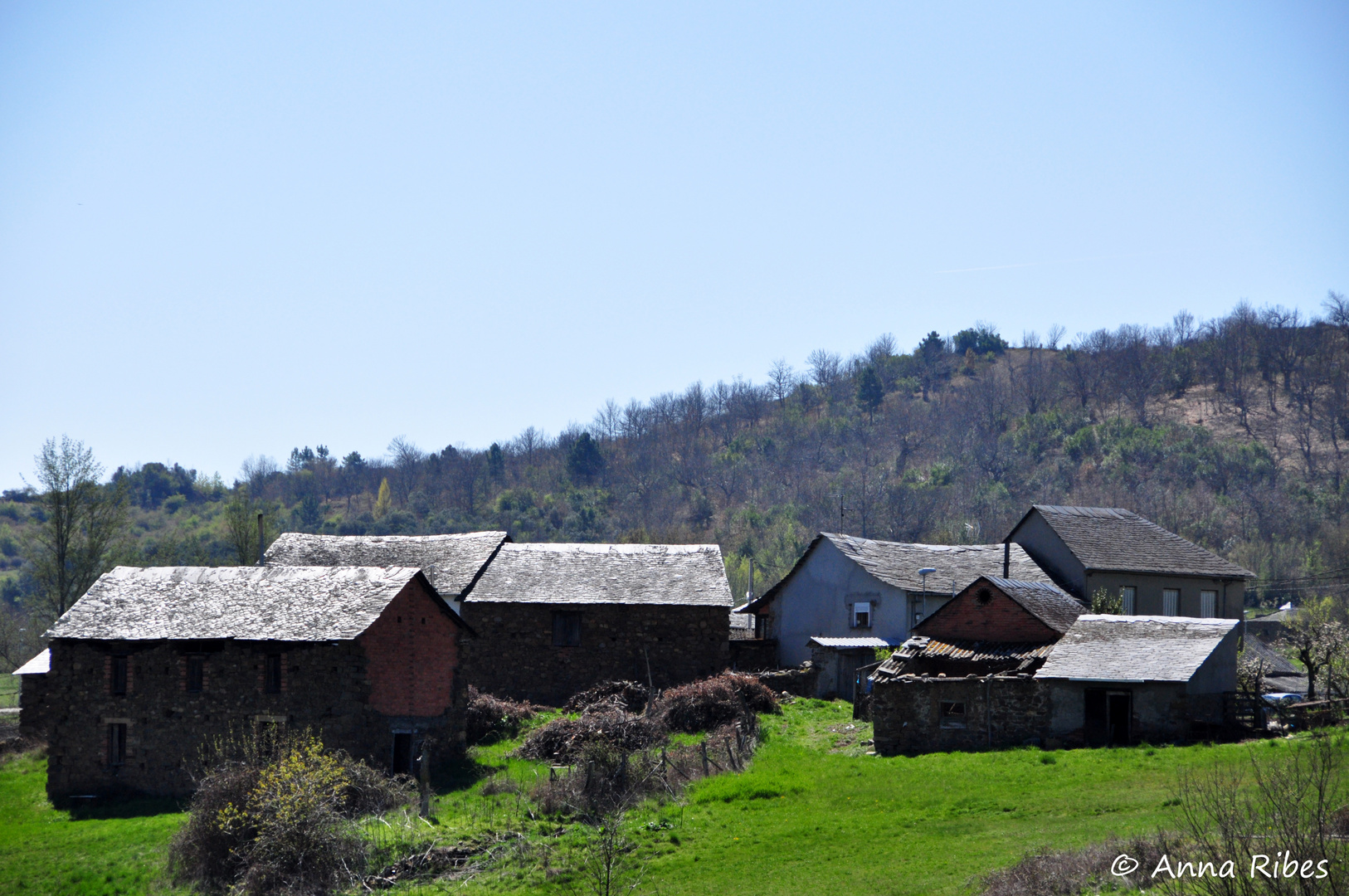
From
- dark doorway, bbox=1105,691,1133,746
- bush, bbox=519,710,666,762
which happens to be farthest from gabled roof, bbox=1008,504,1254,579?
bush, bbox=519,710,666,762

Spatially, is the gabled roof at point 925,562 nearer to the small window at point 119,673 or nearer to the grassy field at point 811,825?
the grassy field at point 811,825

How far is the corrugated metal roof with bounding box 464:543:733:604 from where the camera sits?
43.8 m

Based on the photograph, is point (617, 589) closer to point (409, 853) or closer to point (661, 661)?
point (661, 661)

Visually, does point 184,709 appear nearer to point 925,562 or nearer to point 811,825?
point 811,825

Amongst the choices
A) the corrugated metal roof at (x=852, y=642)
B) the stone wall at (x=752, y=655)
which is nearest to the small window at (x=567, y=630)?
the stone wall at (x=752, y=655)

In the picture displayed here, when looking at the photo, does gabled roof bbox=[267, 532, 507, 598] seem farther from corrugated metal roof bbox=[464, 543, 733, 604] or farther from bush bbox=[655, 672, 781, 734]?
bush bbox=[655, 672, 781, 734]

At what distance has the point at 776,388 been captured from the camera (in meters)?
189

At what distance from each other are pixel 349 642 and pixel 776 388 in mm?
159355

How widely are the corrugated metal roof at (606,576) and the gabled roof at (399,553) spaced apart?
1.14m

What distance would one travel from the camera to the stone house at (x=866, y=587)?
1853 inches

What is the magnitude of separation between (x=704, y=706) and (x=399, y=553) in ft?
62.3

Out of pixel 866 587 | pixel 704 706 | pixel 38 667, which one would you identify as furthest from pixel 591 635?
pixel 38 667

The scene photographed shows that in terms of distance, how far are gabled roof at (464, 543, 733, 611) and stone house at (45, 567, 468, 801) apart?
9528 millimetres

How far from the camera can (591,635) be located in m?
43.6
